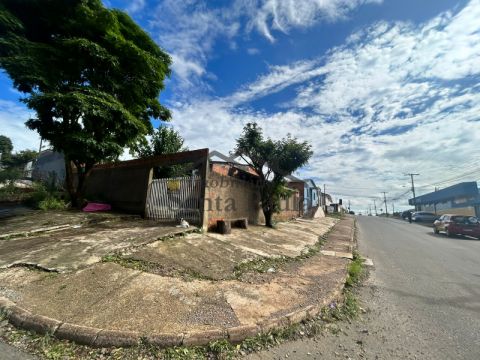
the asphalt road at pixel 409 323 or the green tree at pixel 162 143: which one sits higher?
the green tree at pixel 162 143

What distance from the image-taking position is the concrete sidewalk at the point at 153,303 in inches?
103

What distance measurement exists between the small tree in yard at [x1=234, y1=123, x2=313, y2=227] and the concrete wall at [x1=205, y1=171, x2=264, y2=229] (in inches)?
26.7

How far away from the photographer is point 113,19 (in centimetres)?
896

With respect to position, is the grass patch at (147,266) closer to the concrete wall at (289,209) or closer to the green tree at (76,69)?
the green tree at (76,69)

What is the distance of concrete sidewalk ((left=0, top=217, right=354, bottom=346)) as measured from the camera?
103 inches

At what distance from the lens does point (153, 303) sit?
10.5ft

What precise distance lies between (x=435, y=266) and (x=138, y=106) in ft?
41.6

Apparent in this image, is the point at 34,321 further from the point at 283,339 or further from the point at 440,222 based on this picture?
the point at 440,222

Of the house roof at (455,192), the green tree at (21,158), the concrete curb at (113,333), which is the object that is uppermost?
the green tree at (21,158)

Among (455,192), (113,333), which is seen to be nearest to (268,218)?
(113,333)

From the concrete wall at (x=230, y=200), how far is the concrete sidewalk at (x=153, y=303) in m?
3.72

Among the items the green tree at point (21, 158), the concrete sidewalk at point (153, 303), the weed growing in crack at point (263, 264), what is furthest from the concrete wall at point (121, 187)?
the green tree at point (21, 158)

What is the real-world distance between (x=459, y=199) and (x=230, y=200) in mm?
40977

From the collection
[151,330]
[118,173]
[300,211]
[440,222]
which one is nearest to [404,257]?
[151,330]
